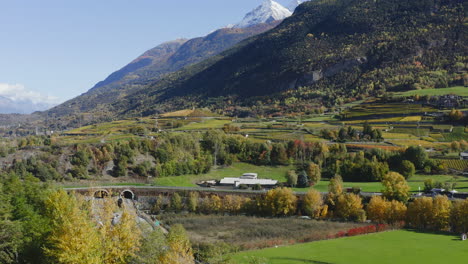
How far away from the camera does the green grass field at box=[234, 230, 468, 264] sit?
36250 mm

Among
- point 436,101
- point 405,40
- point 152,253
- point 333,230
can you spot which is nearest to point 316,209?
point 333,230

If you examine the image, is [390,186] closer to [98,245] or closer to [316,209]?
[316,209]

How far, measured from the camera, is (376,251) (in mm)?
39250

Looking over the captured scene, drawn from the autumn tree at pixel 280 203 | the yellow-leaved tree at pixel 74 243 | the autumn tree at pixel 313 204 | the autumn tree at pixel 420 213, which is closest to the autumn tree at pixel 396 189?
the autumn tree at pixel 420 213

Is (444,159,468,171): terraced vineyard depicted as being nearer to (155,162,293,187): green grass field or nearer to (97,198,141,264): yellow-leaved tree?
(155,162,293,187): green grass field

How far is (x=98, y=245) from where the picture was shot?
96.2ft

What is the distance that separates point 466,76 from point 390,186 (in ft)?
309

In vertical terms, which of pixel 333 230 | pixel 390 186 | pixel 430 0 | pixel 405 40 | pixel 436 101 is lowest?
pixel 333 230

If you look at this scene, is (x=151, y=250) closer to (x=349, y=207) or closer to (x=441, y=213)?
Result: (x=349, y=207)

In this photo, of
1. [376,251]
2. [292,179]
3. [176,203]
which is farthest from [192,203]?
[376,251]

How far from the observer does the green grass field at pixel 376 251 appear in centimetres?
3625

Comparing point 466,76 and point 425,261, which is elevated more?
point 466,76

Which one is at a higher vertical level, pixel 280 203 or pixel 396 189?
pixel 396 189

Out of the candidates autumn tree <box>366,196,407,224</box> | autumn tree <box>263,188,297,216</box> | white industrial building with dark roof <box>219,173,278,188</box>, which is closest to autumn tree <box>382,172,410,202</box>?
autumn tree <box>366,196,407,224</box>
